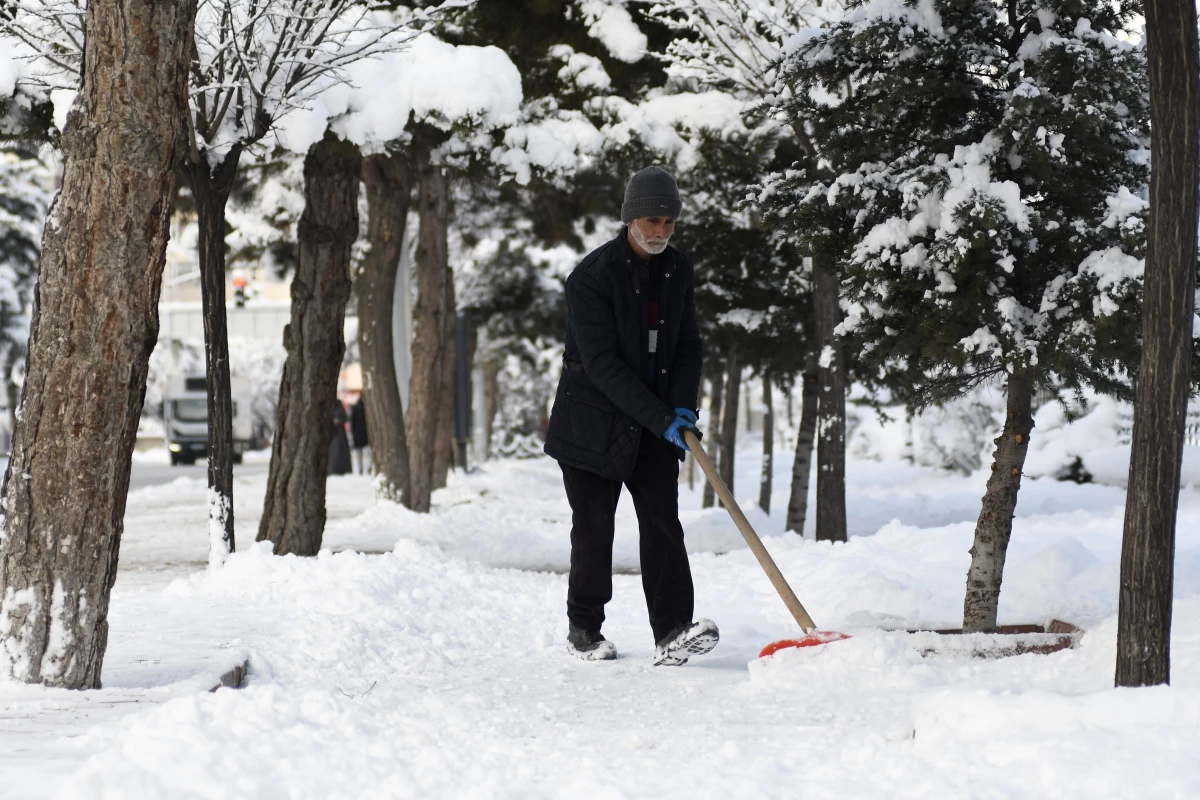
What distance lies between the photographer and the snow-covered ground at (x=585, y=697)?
3.47 m

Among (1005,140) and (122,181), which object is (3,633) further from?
(1005,140)

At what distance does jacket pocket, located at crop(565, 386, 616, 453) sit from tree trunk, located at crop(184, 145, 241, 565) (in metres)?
2.81

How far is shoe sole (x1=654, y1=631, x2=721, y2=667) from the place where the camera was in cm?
551

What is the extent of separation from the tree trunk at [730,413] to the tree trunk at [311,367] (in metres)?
7.19

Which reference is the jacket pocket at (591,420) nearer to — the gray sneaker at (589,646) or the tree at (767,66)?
the gray sneaker at (589,646)

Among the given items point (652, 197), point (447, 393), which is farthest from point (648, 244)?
point (447, 393)

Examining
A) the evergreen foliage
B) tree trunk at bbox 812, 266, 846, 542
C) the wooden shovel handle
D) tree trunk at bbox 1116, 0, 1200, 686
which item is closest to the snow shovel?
the wooden shovel handle

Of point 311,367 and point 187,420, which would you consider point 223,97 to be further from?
point 187,420

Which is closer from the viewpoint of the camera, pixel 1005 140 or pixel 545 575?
pixel 1005 140

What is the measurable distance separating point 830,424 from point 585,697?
21.1ft

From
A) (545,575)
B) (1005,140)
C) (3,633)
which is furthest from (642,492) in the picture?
(545,575)

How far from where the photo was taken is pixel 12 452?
4359mm

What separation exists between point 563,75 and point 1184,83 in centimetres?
919

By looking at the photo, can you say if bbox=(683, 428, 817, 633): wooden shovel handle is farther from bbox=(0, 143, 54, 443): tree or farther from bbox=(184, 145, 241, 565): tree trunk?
bbox=(0, 143, 54, 443): tree
